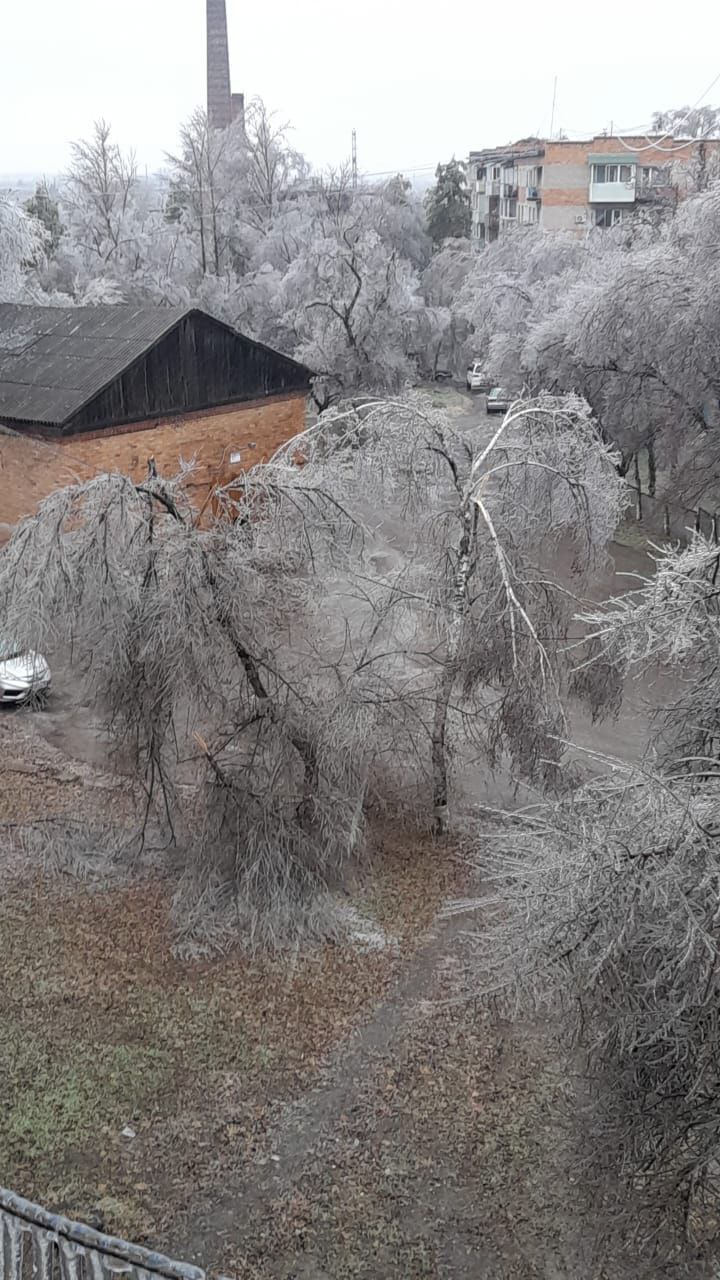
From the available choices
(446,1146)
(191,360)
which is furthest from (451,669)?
(191,360)

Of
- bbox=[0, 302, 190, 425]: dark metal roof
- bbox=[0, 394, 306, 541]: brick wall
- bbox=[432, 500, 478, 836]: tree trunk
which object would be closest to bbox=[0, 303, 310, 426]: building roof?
bbox=[0, 302, 190, 425]: dark metal roof

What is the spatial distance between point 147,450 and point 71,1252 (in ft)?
54.4

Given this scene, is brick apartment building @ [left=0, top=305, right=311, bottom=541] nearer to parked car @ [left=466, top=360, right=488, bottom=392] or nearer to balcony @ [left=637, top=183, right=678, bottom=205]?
parked car @ [left=466, top=360, right=488, bottom=392]

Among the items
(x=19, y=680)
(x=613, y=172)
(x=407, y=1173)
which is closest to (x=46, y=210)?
(x=613, y=172)

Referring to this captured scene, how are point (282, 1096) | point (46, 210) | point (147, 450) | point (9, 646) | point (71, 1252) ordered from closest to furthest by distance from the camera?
point (71, 1252), point (282, 1096), point (9, 646), point (147, 450), point (46, 210)

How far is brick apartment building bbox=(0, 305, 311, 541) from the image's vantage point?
19.1m

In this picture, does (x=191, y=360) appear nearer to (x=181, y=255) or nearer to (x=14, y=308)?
(x=14, y=308)

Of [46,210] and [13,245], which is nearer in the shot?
[13,245]

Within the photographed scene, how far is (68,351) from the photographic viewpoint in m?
20.7

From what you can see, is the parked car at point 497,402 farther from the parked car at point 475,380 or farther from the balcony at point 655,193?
the balcony at point 655,193

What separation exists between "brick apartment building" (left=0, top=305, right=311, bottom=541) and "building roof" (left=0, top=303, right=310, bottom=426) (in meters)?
0.03

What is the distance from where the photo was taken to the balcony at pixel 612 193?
44531mm

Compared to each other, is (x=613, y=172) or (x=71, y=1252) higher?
(x=613, y=172)

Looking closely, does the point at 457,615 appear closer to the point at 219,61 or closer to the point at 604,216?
the point at 604,216
